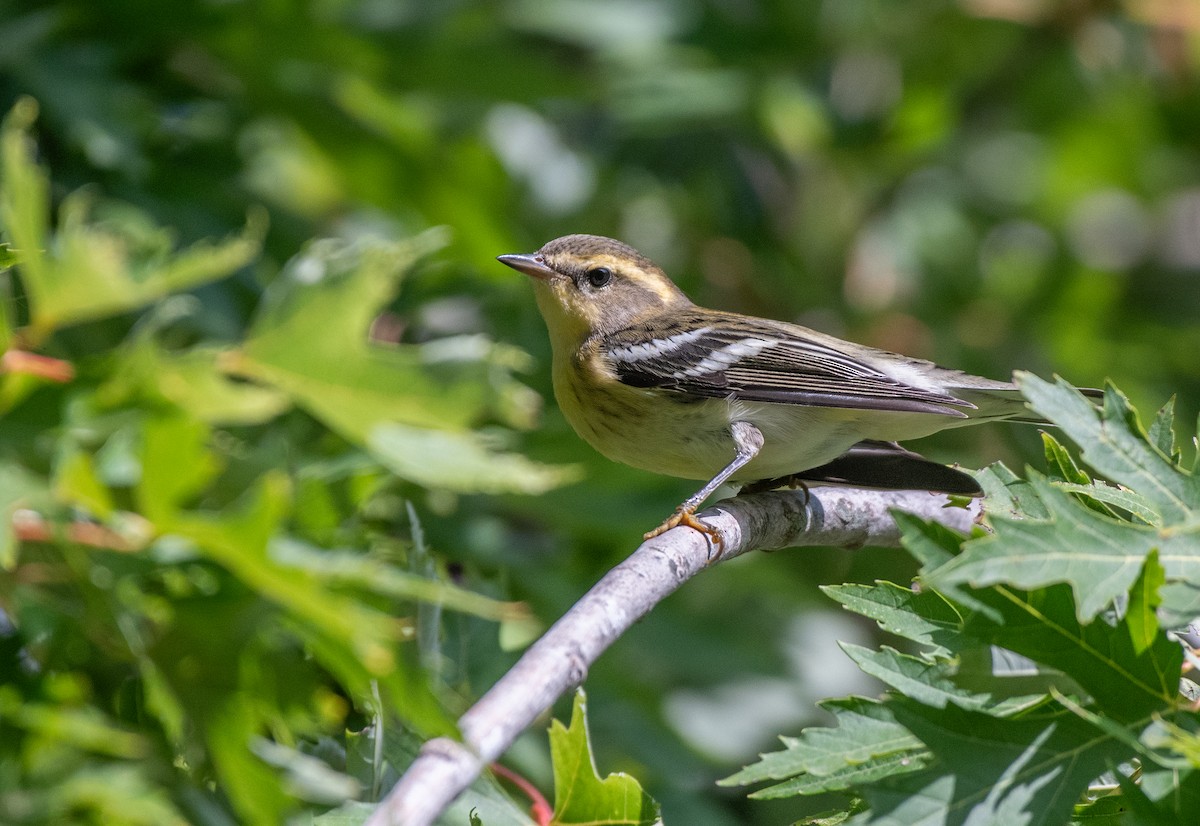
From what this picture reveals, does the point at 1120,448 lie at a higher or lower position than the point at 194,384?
higher

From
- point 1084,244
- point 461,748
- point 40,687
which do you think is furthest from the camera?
point 1084,244

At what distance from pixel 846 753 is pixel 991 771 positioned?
0.66ft

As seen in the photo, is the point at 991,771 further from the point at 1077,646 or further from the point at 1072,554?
the point at 1072,554

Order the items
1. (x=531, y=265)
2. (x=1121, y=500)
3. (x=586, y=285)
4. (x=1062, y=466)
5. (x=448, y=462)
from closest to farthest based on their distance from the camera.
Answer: (x=1121, y=500)
(x=1062, y=466)
(x=448, y=462)
(x=531, y=265)
(x=586, y=285)

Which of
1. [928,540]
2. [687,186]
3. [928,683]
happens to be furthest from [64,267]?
[687,186]

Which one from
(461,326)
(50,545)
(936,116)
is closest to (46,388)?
(50,545)

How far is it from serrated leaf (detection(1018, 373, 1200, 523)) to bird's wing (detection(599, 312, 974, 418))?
123cm

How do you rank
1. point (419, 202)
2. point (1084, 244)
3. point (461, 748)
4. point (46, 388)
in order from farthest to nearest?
point (1084, 244), point (419, 202), point (46, 388), point (461, 748)

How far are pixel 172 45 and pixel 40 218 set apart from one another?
1.95 metres

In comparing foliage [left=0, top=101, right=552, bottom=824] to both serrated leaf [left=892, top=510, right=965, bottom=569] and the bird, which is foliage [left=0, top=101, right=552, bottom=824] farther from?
the bird

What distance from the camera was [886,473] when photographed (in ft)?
10.7

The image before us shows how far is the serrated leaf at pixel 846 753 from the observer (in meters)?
1.76

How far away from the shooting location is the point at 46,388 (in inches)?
76.2

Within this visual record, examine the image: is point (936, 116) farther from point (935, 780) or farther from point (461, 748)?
point (461, 748)
